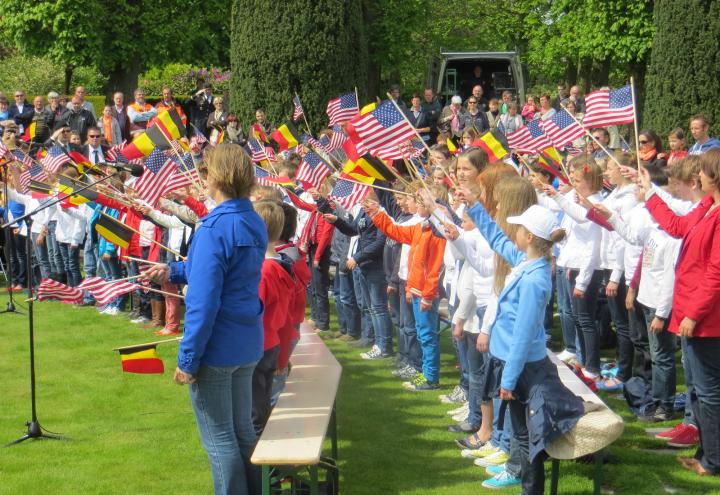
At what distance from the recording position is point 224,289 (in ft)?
18.4

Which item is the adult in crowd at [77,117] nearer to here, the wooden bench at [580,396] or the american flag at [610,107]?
the american flag at [610,107]

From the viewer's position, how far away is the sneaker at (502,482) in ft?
22.7

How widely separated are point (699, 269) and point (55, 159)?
9577mm

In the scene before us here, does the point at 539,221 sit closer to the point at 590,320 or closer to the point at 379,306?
the point at 590,320

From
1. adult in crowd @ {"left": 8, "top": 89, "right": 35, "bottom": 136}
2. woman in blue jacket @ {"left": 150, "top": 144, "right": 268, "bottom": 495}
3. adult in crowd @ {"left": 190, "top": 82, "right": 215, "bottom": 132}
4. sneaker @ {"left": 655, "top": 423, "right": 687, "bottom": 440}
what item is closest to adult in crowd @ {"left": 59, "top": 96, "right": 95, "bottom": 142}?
adult in crowd @ {"left": 8, "top": 89, "right": 35, "bottom": 136}

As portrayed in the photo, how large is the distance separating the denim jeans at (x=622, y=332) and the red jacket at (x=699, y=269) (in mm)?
2117

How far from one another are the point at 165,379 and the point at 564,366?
4480mm

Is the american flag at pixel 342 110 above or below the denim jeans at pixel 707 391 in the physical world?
above

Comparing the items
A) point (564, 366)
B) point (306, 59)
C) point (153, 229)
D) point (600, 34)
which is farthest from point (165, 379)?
point (600, 34)

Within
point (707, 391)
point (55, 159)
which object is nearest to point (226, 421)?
point (707, 391)

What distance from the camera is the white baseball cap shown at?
593cm

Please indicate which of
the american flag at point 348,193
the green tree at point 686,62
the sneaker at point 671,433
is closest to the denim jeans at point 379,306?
the american flag at point 348,193

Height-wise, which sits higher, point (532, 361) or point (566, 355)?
point (532, 361)

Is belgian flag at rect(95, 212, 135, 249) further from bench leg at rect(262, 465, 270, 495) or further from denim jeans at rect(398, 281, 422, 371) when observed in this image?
bench leg at rect(262, 465, 270, 495)
